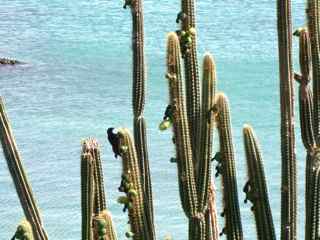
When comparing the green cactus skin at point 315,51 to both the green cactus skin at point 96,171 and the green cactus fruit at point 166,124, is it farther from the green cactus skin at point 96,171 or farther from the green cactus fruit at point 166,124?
the green cactus skin at point 96,171

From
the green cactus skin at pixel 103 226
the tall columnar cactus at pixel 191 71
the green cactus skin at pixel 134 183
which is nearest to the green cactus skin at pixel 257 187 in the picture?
the tall columnar cactus at pixel 191 71

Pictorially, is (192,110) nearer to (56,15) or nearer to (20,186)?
(20,186)

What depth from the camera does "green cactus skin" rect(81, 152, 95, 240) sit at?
891cm

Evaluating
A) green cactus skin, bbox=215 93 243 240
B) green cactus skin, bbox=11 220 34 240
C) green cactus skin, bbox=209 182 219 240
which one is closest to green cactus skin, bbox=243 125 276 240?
green cactus skin, bbox=215 93 243 240

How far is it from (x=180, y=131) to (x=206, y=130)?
205mm

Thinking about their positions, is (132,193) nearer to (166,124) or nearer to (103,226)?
(103,226)

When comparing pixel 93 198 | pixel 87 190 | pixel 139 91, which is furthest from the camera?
pixel 139 91

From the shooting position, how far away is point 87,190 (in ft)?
29.4

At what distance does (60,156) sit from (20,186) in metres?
16.2

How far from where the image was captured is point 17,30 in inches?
1539

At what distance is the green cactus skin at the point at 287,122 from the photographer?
9555mm

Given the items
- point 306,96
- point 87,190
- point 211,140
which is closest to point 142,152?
point 211,140

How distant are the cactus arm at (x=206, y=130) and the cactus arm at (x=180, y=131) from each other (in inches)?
2.7

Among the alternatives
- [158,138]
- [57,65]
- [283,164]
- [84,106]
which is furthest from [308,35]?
[57,65]
